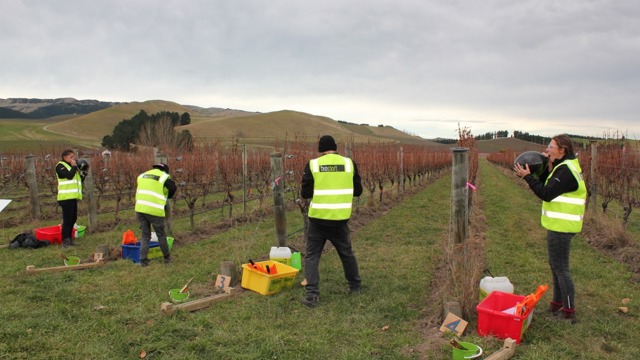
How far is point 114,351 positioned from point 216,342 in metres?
0.85

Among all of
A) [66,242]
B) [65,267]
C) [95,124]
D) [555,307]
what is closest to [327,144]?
[555,307]

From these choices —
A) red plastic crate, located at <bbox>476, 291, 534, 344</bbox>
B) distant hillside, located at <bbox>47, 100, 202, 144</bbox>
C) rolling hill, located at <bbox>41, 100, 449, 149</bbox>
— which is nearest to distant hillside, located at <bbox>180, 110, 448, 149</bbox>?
rolling hill, located at <bbox>41, 100, 449, 149</bbox>

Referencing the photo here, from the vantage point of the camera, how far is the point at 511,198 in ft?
51.3

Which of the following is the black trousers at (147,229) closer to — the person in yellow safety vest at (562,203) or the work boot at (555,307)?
the person in yellow safety vest at (562,203)

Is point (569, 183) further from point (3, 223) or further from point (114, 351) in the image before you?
point (3, 223)

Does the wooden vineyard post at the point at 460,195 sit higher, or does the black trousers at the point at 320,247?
the wooden vineyard post at the point at 460,195

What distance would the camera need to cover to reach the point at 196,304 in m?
4.81

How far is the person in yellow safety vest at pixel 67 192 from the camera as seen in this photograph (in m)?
8.10

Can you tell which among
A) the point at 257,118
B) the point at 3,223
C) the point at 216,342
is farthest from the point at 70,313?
the point at 257,118

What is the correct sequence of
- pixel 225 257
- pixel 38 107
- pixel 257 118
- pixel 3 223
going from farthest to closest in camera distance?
1. pixel 38 107
2. pixel 257 118
3. pixel 3 223
4. pixel 225 257

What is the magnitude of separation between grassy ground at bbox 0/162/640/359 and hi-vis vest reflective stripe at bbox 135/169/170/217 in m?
0.87

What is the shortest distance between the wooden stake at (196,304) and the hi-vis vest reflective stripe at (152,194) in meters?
2.10

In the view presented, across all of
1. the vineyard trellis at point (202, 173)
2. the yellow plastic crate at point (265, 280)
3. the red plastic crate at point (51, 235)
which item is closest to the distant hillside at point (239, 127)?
the vineyard trellis at point (202, 173)

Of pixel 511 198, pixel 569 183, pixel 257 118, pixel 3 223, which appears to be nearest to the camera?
pixel 569 183
